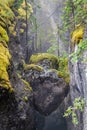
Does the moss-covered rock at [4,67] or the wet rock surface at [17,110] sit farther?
the wet rock surface at [17,110]

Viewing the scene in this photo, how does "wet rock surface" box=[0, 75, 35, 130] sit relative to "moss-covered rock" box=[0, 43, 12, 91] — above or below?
below

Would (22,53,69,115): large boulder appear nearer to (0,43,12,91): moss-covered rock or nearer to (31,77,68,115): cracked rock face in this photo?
(31,77,68,115): cracked rock face

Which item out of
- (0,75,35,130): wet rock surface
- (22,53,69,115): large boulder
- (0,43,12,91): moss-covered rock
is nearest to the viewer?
(0,43,12,91): moss-covered rock

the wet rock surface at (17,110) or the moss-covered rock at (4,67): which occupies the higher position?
the moss-covered rock at (4,67)

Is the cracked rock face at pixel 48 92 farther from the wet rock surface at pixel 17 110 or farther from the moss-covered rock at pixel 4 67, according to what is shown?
the moss-covered rock at pixel 4 67

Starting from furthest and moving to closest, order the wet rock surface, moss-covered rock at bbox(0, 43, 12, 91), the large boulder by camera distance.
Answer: the large boulder → the wet rock surface → moss-covered rock at bbox(0, 43, 12, 91)

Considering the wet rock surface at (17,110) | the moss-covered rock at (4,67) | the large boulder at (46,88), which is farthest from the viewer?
the large boulder at (46,88)

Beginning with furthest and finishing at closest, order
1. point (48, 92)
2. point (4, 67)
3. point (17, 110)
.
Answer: point (48, 92), point (17, 110), point (4, 67)

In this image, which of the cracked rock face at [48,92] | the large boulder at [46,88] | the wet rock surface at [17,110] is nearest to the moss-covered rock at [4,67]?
the wet rock surface at [17,110]

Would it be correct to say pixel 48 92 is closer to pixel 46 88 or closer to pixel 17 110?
pixel 46 88

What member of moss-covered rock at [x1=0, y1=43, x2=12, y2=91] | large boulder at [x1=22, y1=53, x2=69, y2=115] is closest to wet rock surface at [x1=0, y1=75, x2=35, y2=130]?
moss-covered rock at [x1=0, y1=43, x2=12, y2=91]

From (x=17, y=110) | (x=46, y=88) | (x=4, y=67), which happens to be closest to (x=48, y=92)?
(x=46, y=88)

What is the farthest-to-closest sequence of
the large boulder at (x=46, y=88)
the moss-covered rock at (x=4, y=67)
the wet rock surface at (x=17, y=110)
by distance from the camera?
the large boulder at (x=46, y=88) < the wet rock surface at (x=17, y=110) < the moss-covered rock at (x=4, y=67)

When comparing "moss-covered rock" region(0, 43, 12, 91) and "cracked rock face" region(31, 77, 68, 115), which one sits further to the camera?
"cracked rock face" region(31, 77, 68, 115)
